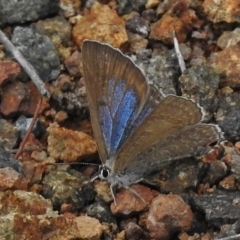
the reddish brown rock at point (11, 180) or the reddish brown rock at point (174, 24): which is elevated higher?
the reddish brown rock at point (174, 24)

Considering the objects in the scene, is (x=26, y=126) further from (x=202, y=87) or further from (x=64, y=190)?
(x=202, y=87)

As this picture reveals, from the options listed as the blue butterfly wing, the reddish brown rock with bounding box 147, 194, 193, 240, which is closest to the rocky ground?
the reddish brown rock with bounding box 147, 194, 193, 240

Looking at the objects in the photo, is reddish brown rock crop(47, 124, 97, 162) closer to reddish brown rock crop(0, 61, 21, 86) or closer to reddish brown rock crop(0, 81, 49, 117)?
reddish brown rock crop(0, 81, 49, 117)

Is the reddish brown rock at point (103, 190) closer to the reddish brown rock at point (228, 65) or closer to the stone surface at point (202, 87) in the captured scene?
the stone surface at point (202, 87)

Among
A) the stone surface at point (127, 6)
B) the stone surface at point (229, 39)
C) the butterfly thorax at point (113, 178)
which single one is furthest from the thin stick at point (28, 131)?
the stone surface at point (229, 39)

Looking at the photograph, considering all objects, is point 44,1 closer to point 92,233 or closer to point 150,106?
point 150,106
